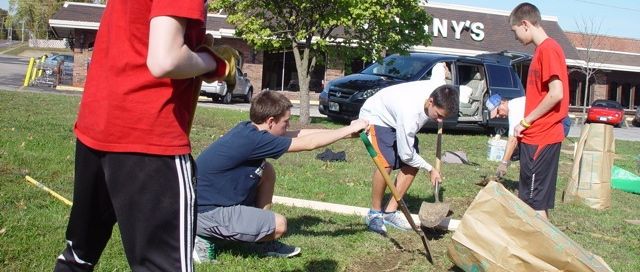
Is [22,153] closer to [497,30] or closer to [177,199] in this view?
[177,199]

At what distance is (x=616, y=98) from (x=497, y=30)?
31.9 ft

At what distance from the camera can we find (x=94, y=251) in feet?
7.80

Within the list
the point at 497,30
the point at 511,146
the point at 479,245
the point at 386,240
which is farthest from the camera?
the point at 497,30

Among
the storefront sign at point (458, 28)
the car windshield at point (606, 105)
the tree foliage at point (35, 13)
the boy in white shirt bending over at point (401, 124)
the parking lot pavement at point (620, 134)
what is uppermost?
the tree foliage at point (35, 13)

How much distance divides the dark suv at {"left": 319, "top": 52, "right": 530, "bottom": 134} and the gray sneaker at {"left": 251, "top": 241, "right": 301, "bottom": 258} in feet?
30.6

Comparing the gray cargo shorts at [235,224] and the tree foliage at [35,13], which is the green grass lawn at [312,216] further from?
the tree foliage at [35,13]

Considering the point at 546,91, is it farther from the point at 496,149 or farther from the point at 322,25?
the point at 322,25

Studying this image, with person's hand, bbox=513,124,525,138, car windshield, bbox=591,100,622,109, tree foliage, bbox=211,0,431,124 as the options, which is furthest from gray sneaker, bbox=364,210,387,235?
car windshield, bbox=591,100,622,109

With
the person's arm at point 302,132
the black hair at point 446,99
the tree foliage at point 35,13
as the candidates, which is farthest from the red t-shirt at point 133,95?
the tree foliage at point 35,13

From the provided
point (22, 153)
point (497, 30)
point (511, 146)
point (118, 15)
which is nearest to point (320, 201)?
point (511, 146)

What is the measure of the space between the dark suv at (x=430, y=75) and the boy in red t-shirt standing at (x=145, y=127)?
11453 millimetres

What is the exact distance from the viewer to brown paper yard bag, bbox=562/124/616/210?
7.12m

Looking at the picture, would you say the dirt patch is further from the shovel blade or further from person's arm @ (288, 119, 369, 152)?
person's arm @ (288, 119, 369, 152)

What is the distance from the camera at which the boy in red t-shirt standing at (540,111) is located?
4.76 metres
